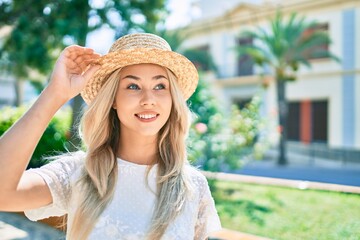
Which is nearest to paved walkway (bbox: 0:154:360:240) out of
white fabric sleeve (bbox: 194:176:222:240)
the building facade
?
the building facade

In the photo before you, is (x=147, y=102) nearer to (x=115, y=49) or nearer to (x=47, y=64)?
(x=115, y=49)

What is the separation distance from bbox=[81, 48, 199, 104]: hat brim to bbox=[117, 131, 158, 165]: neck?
0.96 feet

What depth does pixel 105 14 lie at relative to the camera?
8.95 meters

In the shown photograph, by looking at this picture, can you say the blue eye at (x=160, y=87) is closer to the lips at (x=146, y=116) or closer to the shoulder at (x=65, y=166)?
the lips at (x=146, y=116)

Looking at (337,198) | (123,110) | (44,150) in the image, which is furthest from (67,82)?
(337,198)

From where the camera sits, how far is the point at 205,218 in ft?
6.17

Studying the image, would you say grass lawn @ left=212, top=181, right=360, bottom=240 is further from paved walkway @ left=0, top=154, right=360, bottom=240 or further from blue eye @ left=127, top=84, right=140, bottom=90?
blue eye @ left=127, top=84, right=140, bottom=90

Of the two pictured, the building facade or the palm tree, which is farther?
the building facade

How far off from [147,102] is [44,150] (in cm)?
607

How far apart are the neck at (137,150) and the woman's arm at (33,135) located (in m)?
0.40

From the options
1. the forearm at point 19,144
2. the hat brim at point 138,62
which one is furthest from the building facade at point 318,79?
the forearm at point 19,144

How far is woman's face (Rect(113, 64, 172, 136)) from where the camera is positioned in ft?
6.07

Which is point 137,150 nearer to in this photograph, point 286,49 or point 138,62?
point 138,62

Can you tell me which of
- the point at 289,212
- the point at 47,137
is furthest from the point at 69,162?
the point at 47,137
